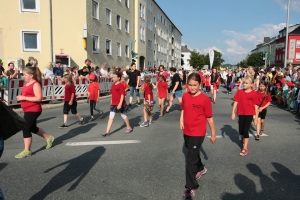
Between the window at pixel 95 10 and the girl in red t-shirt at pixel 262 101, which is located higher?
the window at pixel 95 10

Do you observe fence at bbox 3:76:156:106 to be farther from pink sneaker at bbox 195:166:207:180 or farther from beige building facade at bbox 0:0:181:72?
pink sneaker at bbox 195:166:207:180

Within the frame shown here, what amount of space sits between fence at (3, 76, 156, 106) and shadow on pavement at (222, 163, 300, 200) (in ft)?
30.6

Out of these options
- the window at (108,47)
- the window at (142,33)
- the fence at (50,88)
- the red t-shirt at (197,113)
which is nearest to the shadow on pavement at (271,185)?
the red t-shirt at (197,113)

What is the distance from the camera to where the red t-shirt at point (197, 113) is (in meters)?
3.64

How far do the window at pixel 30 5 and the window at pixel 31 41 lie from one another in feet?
5.70

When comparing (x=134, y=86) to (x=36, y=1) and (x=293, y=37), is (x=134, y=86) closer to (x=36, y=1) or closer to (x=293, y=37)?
(x=36, y=1)

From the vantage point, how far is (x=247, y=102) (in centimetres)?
539

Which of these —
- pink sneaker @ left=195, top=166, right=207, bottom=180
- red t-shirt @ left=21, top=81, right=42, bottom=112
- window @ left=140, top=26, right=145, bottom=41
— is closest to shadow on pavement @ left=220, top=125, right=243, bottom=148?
pink sneaker @ left=195, top=166, right=207, bottom=180

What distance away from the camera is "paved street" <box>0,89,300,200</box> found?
3.61m

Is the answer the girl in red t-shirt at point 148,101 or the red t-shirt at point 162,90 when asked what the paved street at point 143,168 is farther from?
the red t-shirt at point 162,90

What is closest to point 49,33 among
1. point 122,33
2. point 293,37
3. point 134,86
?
point 122,33

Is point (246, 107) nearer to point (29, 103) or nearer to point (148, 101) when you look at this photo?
point (148, 101)

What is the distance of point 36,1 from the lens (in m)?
20.8

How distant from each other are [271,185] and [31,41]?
2170 centimetres
